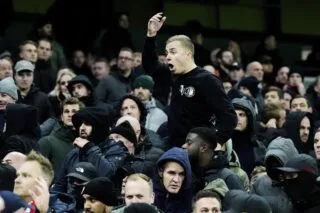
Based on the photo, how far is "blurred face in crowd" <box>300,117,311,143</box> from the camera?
14.6m

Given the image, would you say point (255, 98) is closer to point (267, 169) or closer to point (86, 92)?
point (86, 92)

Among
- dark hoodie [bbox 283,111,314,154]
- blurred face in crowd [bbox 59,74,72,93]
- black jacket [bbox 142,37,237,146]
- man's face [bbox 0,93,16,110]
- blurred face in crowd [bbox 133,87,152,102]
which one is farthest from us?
blurred face in crowd [bbox 59,74,72,93]

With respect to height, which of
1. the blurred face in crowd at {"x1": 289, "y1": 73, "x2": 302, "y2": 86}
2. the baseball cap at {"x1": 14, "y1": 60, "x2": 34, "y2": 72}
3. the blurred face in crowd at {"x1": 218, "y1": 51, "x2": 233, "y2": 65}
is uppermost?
the blurred face in crowd at {"x1": 218, "y1": 51, "x2": 233, "y2": 65}

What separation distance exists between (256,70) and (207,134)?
8.07 metres

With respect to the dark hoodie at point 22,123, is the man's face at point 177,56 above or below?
above

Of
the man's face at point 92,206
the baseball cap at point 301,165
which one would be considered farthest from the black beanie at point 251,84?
the man's face at point 92,206

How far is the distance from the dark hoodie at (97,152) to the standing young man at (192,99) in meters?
0.93

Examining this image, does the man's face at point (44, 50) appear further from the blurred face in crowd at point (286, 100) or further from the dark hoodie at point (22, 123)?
the dark hoodie at point (22, 123)

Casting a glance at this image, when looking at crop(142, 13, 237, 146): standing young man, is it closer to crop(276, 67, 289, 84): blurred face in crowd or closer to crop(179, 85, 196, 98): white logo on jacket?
crop(179, 85, 196, 98): white logo on jacket

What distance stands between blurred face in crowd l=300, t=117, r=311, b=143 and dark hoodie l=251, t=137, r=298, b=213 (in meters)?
1.79

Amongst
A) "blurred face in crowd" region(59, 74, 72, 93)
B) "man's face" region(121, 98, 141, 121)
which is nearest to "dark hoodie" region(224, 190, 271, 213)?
"man's face" region(121, 98, 141, 121)

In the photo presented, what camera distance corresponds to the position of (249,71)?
19.2 meters

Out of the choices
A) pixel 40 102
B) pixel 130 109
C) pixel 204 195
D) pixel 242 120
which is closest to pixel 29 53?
pixel 40 102

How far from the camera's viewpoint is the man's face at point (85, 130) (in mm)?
12984
